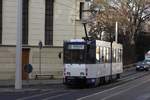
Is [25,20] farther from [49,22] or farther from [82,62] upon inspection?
[82,62]

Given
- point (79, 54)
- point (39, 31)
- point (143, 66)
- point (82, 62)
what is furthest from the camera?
point (143, 66)

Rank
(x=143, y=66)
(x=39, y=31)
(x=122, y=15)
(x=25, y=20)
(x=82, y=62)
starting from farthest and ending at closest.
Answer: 1. (x=122, y=15)
2. (x=143, y=66)
3. (x=39, y=31)
4. (x=25, y=20)
5. (x=82, y=62)

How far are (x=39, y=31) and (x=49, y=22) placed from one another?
1.50 meters

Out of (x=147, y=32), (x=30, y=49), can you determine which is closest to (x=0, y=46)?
(x=30, y=49)

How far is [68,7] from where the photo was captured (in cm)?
4531

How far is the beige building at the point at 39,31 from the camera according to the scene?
42219 millimetres

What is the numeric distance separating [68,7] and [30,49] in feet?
17.9

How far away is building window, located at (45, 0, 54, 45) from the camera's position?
44.3 metres

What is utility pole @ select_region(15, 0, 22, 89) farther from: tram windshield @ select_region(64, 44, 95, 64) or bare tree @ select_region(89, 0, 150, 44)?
bare tree @ select_region(89, 0, 150, 44)

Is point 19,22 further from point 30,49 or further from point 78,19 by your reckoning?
point 78,19

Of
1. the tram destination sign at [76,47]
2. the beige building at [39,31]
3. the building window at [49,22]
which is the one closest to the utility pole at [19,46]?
the tram destination sign at [76,47]

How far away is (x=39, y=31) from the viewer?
143 ft

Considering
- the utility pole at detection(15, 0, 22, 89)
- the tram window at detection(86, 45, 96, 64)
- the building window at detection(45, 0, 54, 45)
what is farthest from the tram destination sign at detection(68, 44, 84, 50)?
the building window at detection(45, 0, 54, 45)

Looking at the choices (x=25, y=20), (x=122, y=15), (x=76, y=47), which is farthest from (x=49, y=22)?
(x=122, y=15)
